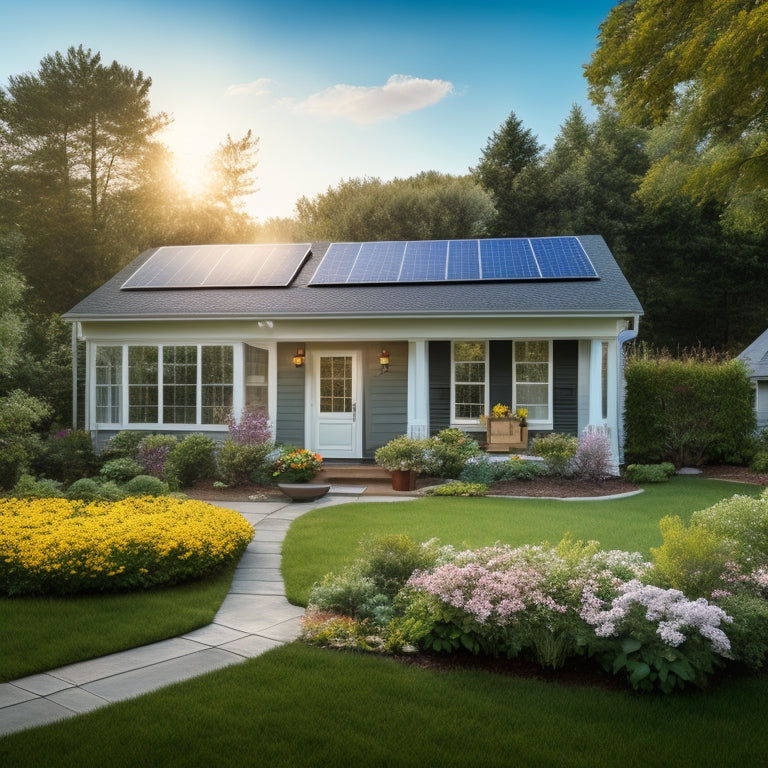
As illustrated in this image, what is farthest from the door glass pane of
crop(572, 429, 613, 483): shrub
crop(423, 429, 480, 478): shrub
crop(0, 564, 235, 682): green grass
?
crop(0, 564, 235, 682): green grass

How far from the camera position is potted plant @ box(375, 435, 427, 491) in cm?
1094

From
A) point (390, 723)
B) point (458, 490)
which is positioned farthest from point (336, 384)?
point (390, 723)

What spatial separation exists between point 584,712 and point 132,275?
535 inches

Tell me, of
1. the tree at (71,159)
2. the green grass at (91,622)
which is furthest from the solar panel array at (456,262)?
the tree at (71,159)

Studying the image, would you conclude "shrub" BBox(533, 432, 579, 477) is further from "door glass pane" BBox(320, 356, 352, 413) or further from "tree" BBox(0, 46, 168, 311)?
"tree" BBox(0, 46, 168, 311)

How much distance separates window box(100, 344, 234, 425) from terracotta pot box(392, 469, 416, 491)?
3727 mm

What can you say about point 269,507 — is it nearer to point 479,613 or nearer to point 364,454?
point 364,454

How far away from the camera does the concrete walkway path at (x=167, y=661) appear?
3.62 meters

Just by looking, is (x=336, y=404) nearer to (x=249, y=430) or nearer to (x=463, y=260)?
(x=249, y=430)

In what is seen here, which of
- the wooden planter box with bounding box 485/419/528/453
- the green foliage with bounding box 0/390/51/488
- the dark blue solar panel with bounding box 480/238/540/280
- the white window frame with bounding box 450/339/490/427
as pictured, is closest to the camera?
the green foliage with bounding box 0/390/51/488

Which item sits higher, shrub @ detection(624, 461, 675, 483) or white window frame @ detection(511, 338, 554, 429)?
white window frame @ detection(511, 338, 554, 429)

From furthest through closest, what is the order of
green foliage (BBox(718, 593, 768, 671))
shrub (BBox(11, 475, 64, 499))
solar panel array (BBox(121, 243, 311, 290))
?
solar panel array (BBox(121, 243, 311, 290))
shrub (BBox(11, 475, 64, 499))
green foliage (BBox(718, 593, 768, 671))

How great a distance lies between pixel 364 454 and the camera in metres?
13.5

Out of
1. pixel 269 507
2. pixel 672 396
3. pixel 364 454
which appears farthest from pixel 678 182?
pixel 269 507
